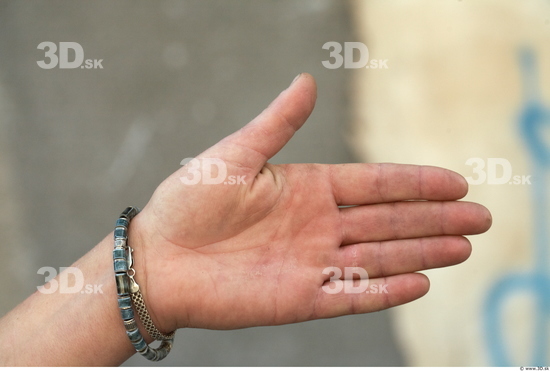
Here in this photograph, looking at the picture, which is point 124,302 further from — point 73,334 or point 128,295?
point 73,334

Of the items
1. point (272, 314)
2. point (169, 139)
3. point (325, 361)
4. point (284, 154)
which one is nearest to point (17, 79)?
point (169, 139)

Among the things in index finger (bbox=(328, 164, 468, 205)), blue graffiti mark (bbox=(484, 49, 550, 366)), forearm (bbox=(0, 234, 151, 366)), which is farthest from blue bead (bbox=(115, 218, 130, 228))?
blue graffiti mark (bbox=(484, 49, 550, 366))

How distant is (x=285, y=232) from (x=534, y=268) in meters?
1.07

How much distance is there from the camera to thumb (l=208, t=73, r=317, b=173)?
1.21 meters

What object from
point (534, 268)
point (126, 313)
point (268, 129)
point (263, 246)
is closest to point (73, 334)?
point (126, 313)

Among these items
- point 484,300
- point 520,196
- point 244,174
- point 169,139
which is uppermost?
point 169,139

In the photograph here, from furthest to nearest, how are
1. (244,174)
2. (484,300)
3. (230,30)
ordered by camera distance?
(230,30) < (484,300) < (244,174)

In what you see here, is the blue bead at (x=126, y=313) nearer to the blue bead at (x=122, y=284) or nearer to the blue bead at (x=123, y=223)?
the blue bead at (x=122, y=284)

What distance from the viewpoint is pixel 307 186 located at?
1312 millimetres

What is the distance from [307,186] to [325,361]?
0.87 metres

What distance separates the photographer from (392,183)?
129 centimetres

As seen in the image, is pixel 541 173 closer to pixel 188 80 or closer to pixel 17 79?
pixel 188 80

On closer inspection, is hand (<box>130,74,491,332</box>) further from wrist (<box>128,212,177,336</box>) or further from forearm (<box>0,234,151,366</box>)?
forearm (<box>0,234,151,366</box>)

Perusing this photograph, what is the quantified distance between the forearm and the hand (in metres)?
0.11
